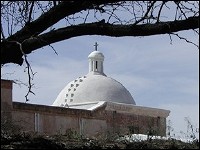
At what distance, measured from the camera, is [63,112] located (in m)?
26.5

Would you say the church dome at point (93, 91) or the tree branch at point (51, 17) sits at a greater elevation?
the church dome at point (93, 91)

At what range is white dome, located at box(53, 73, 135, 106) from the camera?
38594 mm

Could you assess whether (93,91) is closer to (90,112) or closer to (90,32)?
(90,112)

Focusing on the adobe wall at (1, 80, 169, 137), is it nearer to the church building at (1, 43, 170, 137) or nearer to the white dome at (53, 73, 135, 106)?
the church building at (1, 43, 170, 137)

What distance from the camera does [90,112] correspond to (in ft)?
95.2

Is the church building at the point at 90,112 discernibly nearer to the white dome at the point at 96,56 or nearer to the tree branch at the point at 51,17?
the white dome at the point at 96,56

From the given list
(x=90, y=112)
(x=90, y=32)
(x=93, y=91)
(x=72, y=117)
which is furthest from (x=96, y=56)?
(x=90, y=32)

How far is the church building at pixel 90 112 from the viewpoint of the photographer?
22812 mm

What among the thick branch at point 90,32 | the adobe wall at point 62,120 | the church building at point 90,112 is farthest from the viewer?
the adobe wall at point 62,120

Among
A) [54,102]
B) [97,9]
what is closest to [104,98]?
[54,102]

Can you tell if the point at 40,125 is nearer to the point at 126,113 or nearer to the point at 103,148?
the point at 126,113

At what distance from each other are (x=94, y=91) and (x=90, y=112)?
406 inches

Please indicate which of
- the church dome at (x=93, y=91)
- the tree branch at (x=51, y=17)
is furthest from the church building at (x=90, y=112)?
the tree branch at (x=51, y=17)

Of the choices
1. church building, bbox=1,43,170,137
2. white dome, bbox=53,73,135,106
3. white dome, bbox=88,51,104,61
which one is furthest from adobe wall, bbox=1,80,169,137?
white dome, bbox=88,51,104,61
